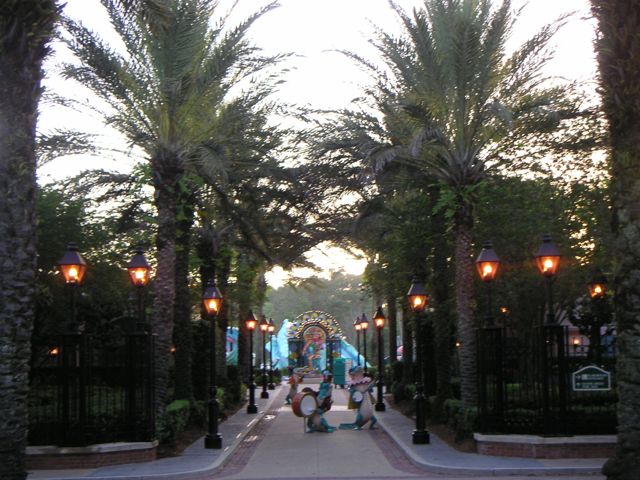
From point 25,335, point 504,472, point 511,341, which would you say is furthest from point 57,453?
point 511,341

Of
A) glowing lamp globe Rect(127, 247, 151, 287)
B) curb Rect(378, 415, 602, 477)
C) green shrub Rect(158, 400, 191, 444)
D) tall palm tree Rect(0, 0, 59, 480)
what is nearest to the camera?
tall palm tree Rect(0, 0, 59, 480)

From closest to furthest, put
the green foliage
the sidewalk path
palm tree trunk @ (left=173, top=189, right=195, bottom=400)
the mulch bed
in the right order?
1. the sidewalk path
2. the mulch bed
3. palm tree trunk @ (left=173, top=189, right=195, bottom=400)
4. the green foliage

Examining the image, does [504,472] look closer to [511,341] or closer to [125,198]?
[511,341]

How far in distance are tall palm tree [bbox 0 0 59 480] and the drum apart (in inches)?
522

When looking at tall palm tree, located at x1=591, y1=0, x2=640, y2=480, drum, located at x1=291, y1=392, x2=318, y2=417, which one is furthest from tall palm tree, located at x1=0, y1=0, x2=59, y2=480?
drum, located at x1=291, y1=392, x2=318, y2=417

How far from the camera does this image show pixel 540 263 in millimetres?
15883

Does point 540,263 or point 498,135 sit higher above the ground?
point 498,135

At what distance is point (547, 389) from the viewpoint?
51.6 ft

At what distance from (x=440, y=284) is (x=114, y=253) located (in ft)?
34.7

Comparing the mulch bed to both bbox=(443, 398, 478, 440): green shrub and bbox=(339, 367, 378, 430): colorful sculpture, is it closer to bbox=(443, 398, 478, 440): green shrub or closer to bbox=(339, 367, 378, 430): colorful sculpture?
bbox=(443, 398, 478, 440): green shrub

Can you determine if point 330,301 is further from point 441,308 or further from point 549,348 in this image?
point 549,348

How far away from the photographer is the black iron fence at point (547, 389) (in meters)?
15.7

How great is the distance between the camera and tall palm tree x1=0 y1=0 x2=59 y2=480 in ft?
32.0

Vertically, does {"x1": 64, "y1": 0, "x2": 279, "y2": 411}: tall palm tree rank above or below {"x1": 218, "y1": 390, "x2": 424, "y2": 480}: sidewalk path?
above
